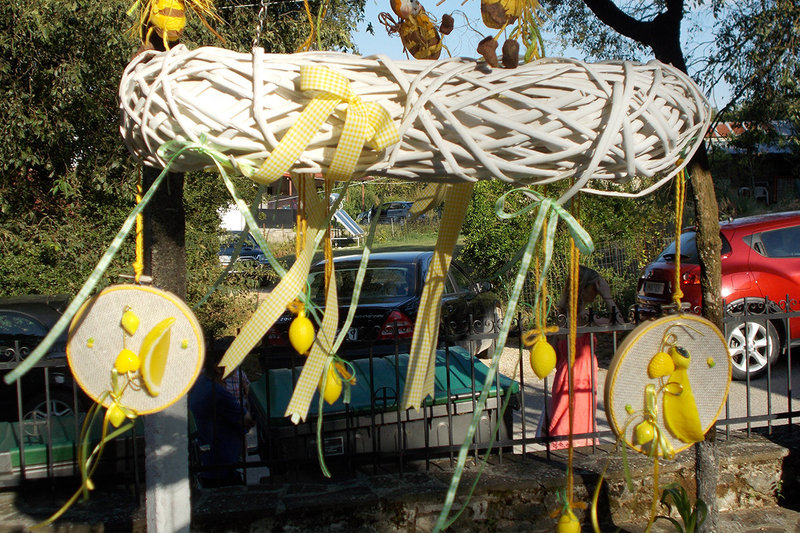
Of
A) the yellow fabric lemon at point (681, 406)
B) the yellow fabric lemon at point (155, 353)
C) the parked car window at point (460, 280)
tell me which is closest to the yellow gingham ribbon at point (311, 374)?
the yellow fabric lemon at point (155, 353)

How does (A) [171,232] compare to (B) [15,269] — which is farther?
(B) [15,269]

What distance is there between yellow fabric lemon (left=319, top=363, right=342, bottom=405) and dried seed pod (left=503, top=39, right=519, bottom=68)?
67cm

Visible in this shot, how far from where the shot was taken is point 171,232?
182 cm

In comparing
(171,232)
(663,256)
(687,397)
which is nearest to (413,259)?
(663,256)

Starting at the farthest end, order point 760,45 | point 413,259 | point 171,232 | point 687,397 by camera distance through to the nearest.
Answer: point 413,259
point 760,45
point 171,232
point 687,397

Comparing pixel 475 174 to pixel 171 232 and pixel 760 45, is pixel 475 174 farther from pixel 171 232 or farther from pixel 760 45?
pixel 760 45

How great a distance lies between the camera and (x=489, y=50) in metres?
1.10

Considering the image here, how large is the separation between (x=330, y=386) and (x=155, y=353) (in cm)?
34

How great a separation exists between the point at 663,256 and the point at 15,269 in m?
6.89

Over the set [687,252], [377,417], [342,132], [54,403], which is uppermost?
[342,132]

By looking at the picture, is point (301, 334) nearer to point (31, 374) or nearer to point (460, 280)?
point (31, 374)

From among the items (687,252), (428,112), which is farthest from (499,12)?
(687,252)

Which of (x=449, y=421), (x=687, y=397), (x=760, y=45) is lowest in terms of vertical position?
(x=449, y=421)

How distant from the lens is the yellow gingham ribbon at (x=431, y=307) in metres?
1.40
